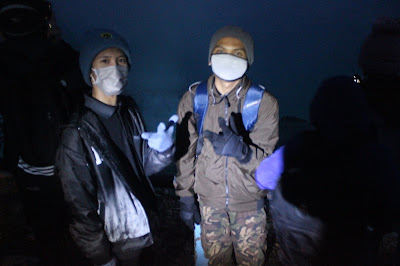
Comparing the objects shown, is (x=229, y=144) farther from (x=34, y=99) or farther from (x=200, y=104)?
(x=34, y=99)

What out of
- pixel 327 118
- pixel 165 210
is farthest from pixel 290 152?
pixel 165 210

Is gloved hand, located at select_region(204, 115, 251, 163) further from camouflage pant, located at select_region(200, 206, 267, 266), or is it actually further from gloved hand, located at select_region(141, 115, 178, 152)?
camouflage pant, located at select_region(200, 206, 267, 266)

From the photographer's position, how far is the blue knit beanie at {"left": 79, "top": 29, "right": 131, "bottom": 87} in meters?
1.73

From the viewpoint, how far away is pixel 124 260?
Answer: 188cm

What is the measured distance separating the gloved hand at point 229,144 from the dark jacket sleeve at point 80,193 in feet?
3.42

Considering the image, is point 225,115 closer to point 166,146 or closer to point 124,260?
point 166,146

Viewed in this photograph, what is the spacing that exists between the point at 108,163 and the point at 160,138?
17.4 inches

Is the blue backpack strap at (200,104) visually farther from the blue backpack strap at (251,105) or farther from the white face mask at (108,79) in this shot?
the white face mask at (108,79)

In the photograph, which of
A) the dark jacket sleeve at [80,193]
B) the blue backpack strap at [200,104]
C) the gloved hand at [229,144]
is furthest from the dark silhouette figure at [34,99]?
the gloved hand at [229,144]

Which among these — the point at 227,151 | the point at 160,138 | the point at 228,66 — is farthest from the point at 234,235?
the point at 228,66

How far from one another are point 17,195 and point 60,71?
204 cm

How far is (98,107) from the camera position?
173cm

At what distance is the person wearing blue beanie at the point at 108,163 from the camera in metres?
1.55

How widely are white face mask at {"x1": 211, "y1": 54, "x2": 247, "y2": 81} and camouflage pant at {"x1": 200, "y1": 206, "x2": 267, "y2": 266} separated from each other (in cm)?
139
